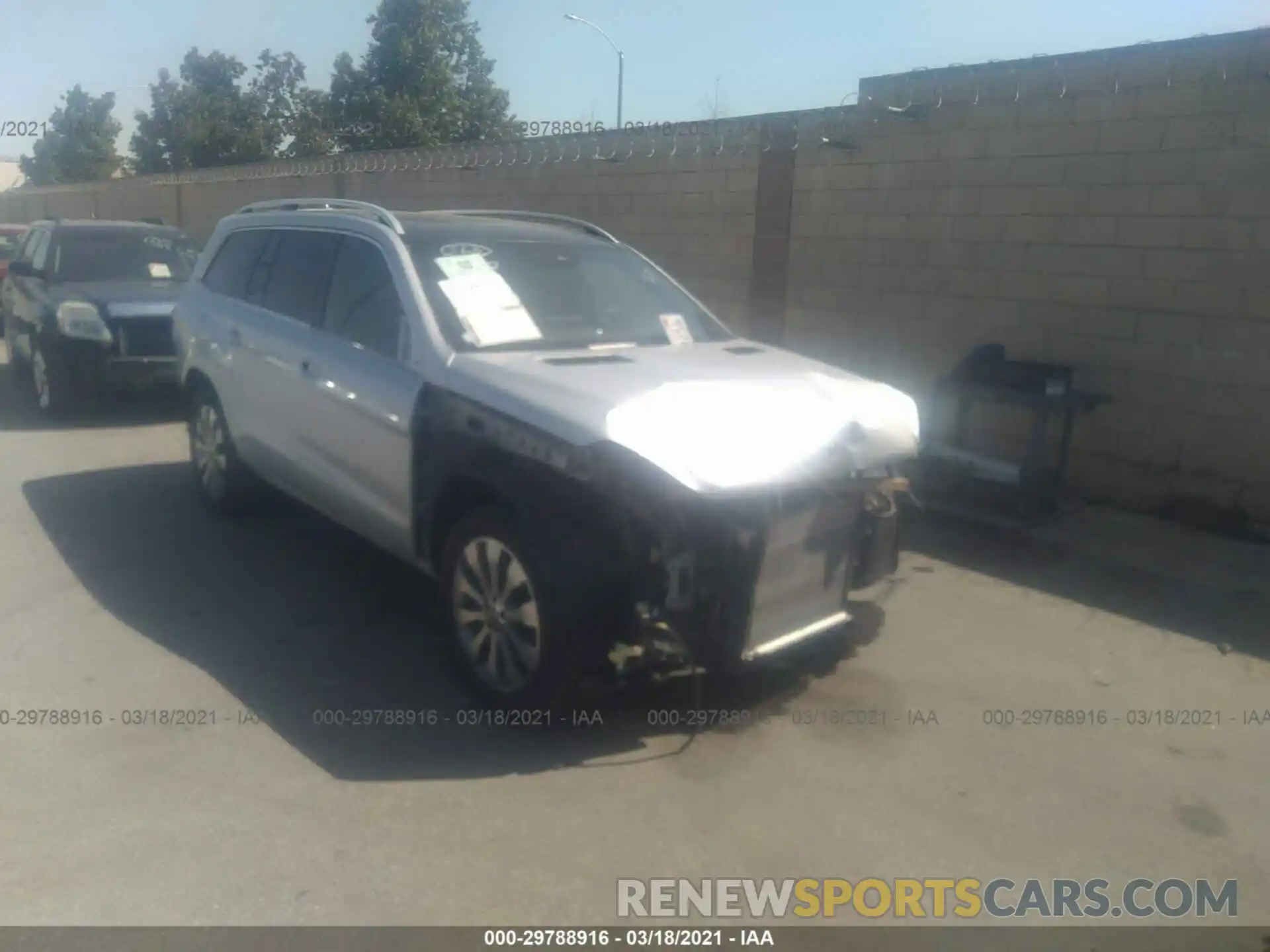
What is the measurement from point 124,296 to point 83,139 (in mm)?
36051

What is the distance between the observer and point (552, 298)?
5387 mm

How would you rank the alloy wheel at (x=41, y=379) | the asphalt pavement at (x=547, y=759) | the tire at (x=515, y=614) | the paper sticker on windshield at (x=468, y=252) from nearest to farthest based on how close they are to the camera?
the asphalt pavement at (x=547, y=759) < the tire at (x=515, y=614) < the paper sticker on windshield at (x=468, y=252) < the alloy wheel at (x=41, y=379)

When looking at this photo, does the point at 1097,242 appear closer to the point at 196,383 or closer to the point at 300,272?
the point at 300,272

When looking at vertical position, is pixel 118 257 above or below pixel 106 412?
above

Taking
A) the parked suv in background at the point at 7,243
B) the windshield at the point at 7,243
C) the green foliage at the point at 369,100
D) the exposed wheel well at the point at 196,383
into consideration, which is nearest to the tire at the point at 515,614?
the exposed wheel well at the point at 196,383

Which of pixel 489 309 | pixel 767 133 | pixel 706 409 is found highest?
pixel 767 133

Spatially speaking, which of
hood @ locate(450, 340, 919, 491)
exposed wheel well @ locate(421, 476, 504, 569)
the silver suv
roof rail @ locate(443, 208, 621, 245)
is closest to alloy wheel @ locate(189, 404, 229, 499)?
the silver suv

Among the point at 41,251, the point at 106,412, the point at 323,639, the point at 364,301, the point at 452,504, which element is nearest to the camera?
the point at 452,504

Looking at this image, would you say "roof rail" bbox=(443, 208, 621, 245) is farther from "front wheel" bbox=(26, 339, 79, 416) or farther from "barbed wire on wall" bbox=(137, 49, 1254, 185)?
"front wheel" bbox=(26, 339, 79, 416)

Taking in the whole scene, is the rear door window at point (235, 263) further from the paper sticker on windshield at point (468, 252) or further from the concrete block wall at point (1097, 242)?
the concrete block wall at point (1097, 242)

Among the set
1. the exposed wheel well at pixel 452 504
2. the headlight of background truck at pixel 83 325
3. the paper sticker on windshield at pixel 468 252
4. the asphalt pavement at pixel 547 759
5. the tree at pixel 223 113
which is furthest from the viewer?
the tree at pixel 223 113

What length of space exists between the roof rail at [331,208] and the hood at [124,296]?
309 centimetres

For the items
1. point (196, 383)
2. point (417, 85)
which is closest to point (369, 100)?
point (417, 85)

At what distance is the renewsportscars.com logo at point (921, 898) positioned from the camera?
336 centimetres
